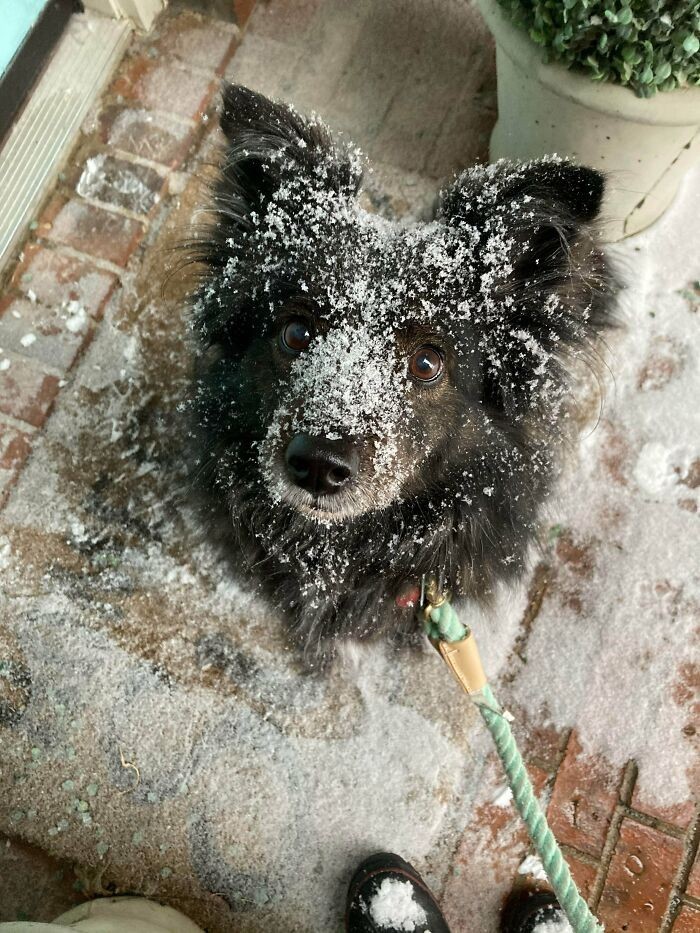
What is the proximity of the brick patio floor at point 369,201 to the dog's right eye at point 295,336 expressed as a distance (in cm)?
93

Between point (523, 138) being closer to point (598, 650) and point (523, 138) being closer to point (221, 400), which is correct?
point (221, 400)

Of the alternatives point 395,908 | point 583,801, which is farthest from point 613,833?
point 395,908

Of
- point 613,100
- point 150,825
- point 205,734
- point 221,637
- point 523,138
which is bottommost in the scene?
point 150,825

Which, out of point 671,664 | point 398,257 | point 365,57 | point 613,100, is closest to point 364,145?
point 365,57

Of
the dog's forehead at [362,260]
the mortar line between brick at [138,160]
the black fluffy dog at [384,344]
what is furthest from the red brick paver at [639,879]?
the mortar line between brick at [138,160]

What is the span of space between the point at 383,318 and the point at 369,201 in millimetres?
1141

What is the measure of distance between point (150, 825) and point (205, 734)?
1.00ft

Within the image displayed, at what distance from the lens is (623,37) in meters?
1.61

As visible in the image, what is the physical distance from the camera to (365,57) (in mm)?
2568

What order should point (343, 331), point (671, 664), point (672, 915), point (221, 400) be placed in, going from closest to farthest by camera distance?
point (343, 331) → point (221, 400) → point (672, 915) → point (671, 664)

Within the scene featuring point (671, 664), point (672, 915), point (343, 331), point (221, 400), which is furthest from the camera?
point (671, 664)

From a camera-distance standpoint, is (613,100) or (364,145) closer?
(613,100)

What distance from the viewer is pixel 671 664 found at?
213 centimetres

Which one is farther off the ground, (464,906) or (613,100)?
(613,100)
